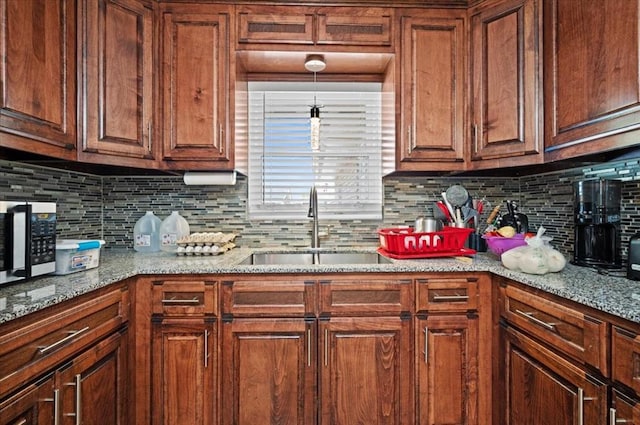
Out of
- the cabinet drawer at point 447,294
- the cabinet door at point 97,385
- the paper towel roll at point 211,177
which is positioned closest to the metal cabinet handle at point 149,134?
the paper towel roll at point 211,177

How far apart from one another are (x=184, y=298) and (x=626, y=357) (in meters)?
1.57

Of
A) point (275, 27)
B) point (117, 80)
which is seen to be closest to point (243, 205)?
point (117, 80)

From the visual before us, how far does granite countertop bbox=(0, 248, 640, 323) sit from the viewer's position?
103 cm

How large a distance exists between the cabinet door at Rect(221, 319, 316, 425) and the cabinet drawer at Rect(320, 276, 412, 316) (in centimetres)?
18

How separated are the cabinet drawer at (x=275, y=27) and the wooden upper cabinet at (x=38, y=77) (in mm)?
767

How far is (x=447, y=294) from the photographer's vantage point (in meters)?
1.59

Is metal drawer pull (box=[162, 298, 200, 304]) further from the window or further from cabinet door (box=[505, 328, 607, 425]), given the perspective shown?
cabinet door (box=[505, 328, 607, 425])

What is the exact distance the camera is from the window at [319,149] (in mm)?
2312

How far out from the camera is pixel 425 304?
158 cm

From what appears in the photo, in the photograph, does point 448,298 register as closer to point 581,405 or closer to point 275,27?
point 581,405

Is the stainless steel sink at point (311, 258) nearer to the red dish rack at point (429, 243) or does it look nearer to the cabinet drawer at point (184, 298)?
the red dish rack at point (429, 243)

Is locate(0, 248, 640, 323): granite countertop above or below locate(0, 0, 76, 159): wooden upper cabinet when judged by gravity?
below

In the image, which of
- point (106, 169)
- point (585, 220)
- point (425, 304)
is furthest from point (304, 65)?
point (585, 220)

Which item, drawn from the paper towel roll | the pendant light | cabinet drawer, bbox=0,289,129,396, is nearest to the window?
the pendant light
